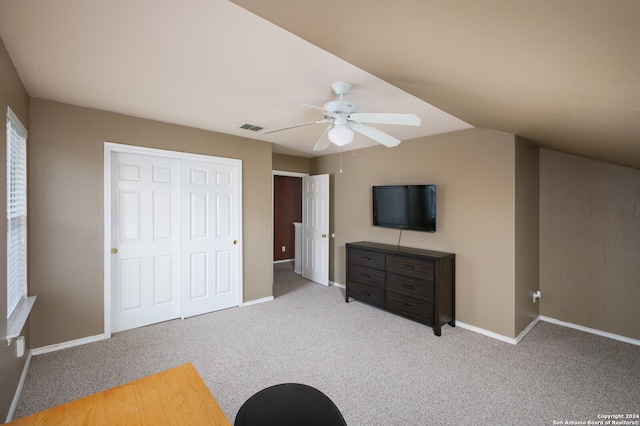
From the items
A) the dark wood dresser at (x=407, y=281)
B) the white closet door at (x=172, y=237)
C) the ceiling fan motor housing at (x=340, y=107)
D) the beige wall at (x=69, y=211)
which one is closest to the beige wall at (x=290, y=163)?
the white closet door at (x=172, y=237)

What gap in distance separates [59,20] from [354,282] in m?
3.81

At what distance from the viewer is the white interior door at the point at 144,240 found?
10.5 ft

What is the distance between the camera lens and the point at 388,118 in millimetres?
1954

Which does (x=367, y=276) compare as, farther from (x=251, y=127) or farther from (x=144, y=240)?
(x=144, y=240)

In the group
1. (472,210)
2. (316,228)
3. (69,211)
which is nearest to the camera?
(69,211)

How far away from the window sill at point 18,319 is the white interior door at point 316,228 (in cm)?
368

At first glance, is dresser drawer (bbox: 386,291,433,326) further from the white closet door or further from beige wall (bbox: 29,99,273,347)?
beige wall (bbox: 29,99,273,347)

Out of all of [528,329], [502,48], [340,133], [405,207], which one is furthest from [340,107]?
[528,329]

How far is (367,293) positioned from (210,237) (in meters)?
2.25

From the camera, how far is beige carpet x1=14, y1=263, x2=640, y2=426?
2057 millimetres

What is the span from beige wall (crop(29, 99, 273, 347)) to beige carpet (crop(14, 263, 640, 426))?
350 mm

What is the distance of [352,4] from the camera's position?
1.03 metres

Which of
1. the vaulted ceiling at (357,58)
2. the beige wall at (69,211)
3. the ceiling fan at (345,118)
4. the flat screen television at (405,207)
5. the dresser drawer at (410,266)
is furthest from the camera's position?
the flat screen television at (405,207)

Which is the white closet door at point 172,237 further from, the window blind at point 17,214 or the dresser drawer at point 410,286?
the dresser drawer at point 410,286
